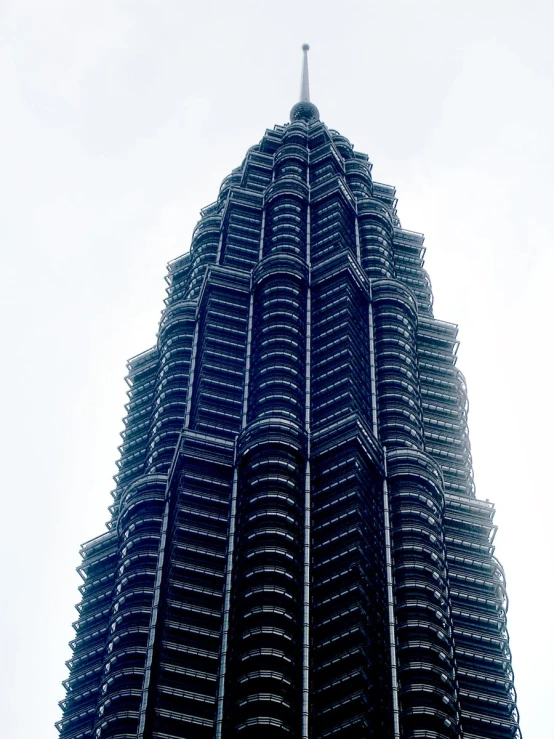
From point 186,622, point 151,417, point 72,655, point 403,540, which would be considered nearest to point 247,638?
point 186,622

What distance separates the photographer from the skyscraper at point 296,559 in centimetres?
13738

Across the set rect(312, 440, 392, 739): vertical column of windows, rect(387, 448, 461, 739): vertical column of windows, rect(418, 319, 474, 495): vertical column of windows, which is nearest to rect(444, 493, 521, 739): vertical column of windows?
rect(387, 448, 461, 739): vertical column of windows

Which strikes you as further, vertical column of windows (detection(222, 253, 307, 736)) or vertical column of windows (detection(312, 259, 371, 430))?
vertical column of windows (detection(312, 259, 371, 430))

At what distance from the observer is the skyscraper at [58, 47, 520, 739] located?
137 m

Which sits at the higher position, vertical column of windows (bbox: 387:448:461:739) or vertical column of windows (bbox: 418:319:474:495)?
vertical column of windows (bbox: 418:319:474:495)

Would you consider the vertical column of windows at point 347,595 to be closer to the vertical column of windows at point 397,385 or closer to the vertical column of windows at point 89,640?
the vertical column of windows at point 397,385

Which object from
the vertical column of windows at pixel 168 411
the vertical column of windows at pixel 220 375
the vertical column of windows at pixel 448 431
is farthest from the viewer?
the vertical column of windows at pixel 448 431

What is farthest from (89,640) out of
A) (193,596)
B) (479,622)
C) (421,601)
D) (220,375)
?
(479,622)

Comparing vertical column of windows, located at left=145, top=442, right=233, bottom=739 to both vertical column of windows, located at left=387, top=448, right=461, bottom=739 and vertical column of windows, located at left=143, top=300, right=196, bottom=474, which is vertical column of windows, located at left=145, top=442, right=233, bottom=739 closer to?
vertical column of windows, located at left=143, top=300, right=196, bottom=474

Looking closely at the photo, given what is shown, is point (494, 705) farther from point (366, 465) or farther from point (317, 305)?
point (317, 305)

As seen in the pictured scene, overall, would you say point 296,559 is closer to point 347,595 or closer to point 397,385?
point 347,595

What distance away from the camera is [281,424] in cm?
16862

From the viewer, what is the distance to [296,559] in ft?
495

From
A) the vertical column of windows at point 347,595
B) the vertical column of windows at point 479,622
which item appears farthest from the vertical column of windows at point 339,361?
the vertical column of windows at point 479,622
